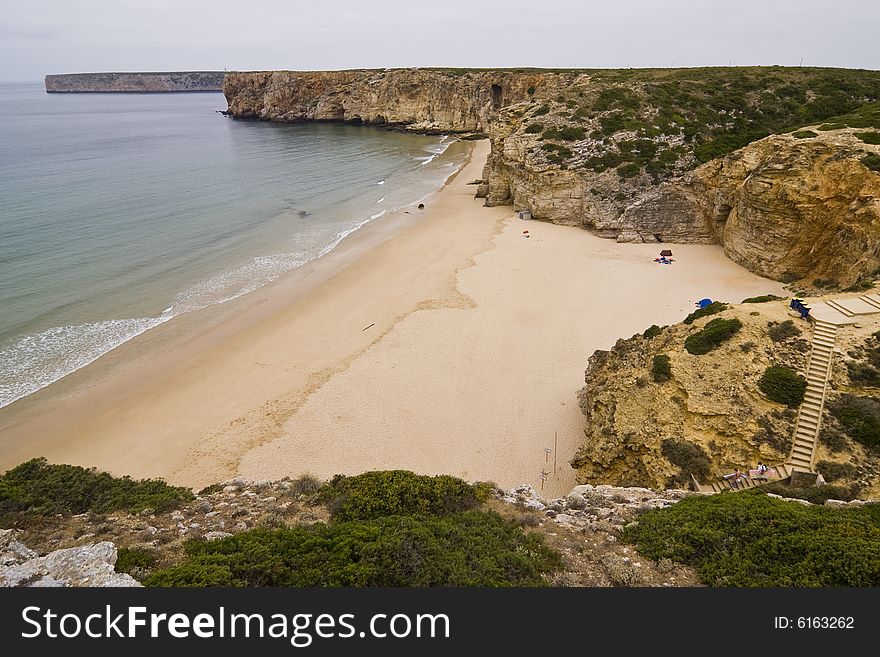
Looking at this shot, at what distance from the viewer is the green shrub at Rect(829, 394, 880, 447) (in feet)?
38.2


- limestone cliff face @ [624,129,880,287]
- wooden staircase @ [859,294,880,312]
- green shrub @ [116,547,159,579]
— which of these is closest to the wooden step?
wooden staircase @ [859,294,880,312]

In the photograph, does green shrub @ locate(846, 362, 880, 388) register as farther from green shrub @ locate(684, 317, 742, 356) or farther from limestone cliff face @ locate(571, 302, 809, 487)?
green shrub @ locate(684, 317, 742, 356)

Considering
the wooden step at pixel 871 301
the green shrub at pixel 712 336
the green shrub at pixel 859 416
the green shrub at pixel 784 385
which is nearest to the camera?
the green shrub at pixel 859 416

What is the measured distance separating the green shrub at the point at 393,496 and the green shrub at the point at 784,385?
8571 mm

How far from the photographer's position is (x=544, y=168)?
39.7 metres

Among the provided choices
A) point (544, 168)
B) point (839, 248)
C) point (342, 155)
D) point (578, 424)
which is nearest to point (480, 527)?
point (578, 424)

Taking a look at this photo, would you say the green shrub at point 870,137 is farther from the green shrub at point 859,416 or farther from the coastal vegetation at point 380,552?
the coastal vegetation at point 380,552

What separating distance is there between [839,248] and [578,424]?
19067 mm

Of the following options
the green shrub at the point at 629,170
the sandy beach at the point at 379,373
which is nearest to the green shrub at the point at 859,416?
the sandy beach at the point at 379,373

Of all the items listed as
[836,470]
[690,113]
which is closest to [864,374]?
[836,470]

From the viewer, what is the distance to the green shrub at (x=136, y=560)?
24.9ft

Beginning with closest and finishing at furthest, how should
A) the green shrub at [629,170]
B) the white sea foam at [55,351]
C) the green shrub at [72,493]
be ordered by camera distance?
the green shrub at [72,493] → the white sea foam at [55,351] → the green shrub at [629,170]

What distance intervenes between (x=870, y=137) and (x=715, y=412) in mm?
23972

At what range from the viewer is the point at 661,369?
570 inches
